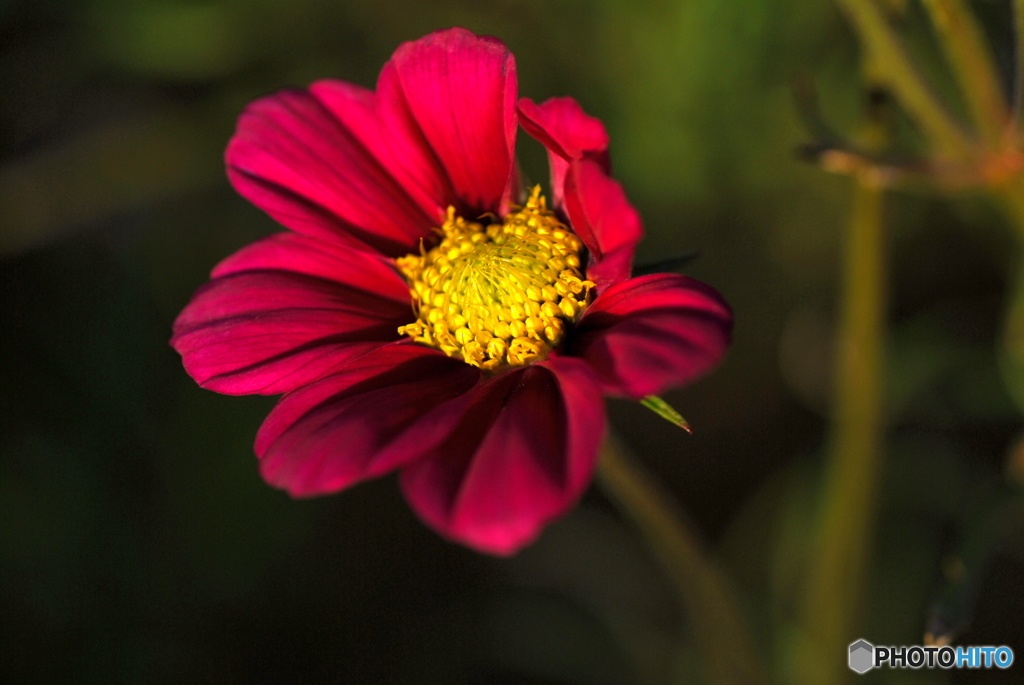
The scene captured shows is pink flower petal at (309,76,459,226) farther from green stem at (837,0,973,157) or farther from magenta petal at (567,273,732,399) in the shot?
green stem at (837,0,973,157)

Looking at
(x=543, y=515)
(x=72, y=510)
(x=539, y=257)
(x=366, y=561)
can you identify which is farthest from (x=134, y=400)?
(x=543, y=515)

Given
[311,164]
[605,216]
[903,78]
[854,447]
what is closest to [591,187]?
[605,216]

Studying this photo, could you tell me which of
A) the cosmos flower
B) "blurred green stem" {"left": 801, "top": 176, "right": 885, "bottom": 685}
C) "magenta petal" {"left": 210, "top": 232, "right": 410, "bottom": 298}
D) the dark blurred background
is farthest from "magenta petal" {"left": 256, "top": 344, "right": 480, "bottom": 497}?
the dark blurred background

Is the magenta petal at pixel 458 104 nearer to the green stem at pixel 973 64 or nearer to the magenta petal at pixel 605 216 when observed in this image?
the magenta petal at pixel 605 216

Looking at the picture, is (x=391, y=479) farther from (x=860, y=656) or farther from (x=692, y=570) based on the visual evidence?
(x=860, y=656)

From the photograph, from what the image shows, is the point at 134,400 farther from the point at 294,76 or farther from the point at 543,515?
the point at 543,515

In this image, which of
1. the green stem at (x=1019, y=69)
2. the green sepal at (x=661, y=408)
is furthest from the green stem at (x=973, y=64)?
the green sepal at (x=661, y=408)
